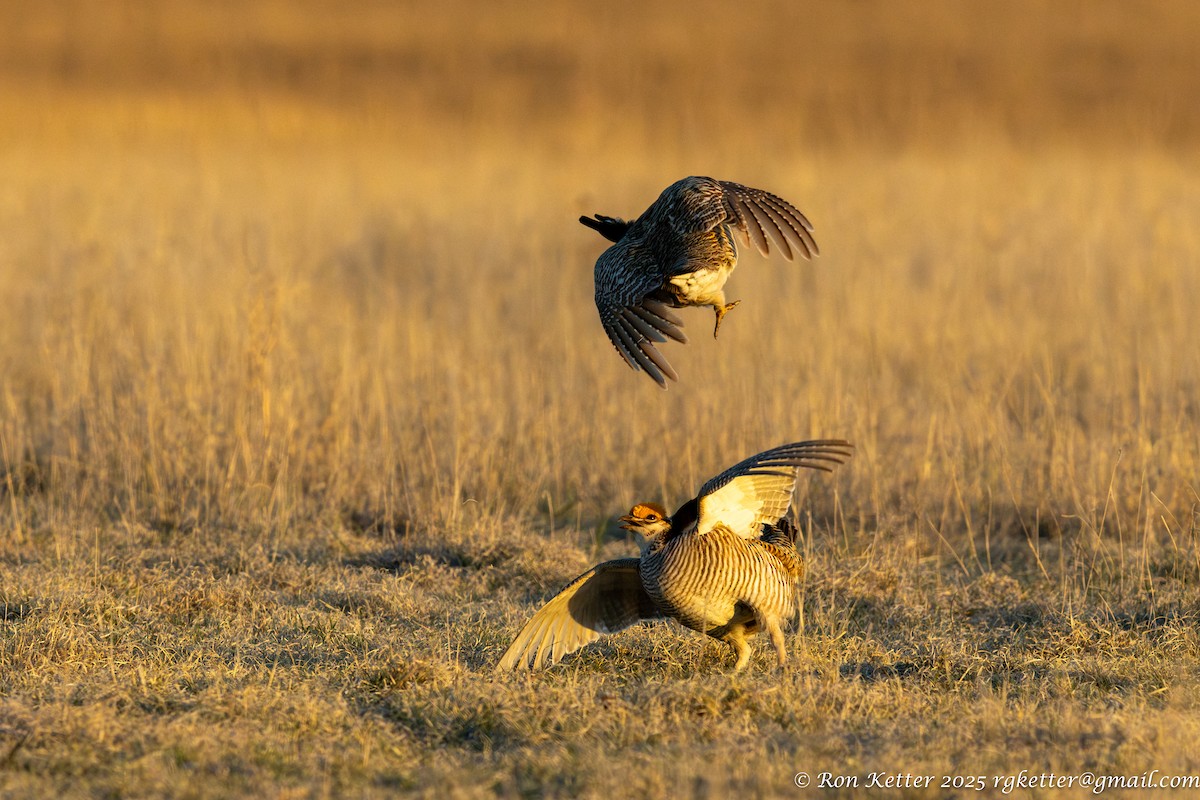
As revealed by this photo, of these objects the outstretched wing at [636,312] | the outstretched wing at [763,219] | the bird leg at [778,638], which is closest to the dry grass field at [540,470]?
the bird leg at [778,638]

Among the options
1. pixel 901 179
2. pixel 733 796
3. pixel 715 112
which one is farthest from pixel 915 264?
pixel 715 112

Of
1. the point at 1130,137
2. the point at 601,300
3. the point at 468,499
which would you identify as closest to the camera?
the point at 601,300

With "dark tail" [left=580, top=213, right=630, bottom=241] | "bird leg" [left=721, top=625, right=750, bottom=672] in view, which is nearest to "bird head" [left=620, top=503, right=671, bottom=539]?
"bird leg" [left=721, top=625, right=750, bottom=672]

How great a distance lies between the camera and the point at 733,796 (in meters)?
3.88

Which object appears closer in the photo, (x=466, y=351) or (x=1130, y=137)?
(x=466, y=351)

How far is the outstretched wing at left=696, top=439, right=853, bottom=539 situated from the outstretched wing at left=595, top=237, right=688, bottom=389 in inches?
16.8

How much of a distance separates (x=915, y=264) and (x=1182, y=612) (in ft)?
23.6

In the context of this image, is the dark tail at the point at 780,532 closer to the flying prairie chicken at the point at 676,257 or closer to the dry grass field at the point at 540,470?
the dry grass field at the point at 540,470

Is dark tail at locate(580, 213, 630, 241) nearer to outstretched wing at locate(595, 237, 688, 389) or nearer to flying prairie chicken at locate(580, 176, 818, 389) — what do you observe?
flying prairie chicken at locate(580, 176, 818, 389)

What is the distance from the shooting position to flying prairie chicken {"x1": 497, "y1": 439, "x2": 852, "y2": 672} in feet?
15.9

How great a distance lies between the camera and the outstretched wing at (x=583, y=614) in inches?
197

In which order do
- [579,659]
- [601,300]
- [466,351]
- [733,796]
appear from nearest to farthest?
[733,796]
[601,300]
[579,659]
[466,351]

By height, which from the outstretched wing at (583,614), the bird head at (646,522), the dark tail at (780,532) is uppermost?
the bird head at (646,522)

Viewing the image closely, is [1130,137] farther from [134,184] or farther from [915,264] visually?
[134,184]
